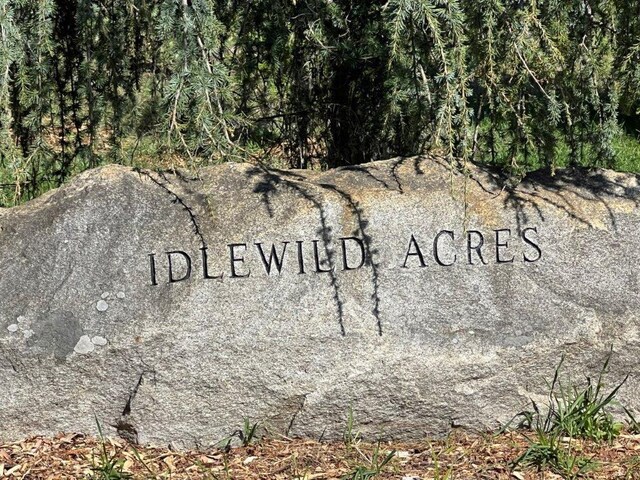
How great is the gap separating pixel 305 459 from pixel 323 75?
7.15 feet

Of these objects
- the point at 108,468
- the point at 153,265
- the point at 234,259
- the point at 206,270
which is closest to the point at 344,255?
the point at 234,259

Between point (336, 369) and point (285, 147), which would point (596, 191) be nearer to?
point (336, 369)

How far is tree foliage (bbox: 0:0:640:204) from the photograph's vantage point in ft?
10.9

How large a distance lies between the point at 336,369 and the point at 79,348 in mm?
960

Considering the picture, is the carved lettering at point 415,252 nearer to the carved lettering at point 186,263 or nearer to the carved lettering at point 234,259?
the carved lettering at point 234,259

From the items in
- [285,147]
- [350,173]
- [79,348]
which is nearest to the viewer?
[79,348]

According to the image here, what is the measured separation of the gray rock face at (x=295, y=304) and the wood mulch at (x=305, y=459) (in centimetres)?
7

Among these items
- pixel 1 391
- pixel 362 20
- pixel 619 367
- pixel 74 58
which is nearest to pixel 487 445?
pixel 619 367

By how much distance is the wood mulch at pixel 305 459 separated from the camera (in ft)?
10.9

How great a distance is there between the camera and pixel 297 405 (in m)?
3.49

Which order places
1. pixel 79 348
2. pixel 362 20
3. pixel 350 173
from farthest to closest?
1. pixel 362 20
2. pixel 350 173
3. pixel 79 348

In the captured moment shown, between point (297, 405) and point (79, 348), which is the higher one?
point (79, 348)

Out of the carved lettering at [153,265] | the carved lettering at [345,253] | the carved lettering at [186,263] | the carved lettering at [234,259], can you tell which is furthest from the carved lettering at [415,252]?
the carved lettering at [153,265]

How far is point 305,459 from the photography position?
3434mm
